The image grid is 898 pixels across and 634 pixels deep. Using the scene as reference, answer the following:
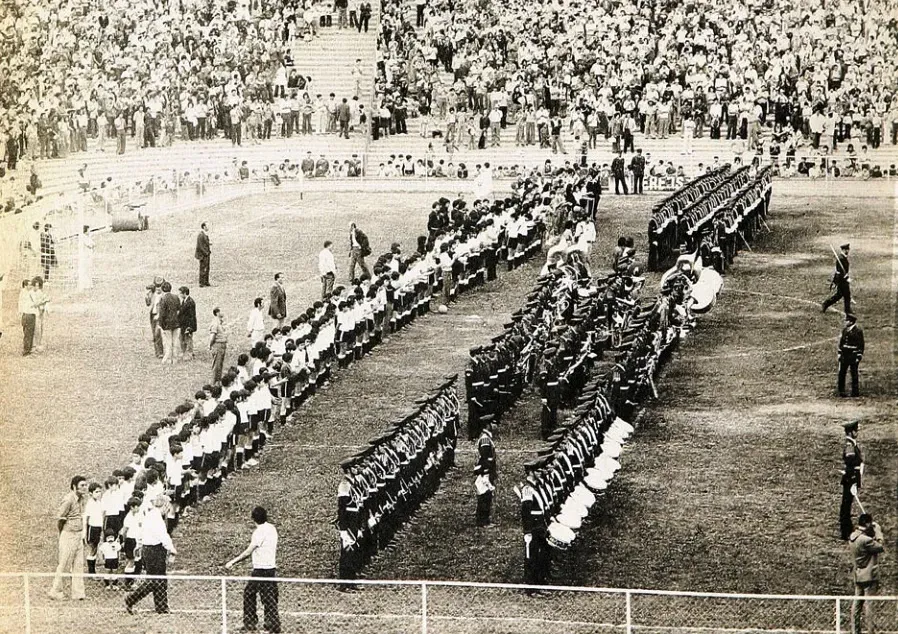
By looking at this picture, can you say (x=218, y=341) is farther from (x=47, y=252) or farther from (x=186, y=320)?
(x=47, y=252)

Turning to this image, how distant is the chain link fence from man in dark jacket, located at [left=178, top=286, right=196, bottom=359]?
8431 mm

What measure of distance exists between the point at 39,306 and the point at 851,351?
39.7 feet

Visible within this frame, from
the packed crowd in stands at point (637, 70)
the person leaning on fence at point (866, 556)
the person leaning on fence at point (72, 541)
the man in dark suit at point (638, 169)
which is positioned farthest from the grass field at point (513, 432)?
the packed crowd in stands at point (637, 70)

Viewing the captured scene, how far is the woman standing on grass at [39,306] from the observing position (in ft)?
87.0

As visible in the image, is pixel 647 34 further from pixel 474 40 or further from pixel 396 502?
pixel 396 502

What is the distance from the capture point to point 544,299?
24906 millimetres

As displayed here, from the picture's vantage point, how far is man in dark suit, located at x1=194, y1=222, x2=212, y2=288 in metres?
30.6

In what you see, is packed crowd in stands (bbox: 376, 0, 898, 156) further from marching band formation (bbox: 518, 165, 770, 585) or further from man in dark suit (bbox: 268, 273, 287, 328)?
man in dark suit (bbox: 268, 273, 287, 328)

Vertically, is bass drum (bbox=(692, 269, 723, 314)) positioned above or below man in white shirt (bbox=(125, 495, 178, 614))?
above

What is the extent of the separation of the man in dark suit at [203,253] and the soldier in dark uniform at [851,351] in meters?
11.9

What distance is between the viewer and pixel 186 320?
84.7 feet

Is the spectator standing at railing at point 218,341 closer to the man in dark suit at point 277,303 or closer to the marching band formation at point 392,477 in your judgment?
the man in dark suit at point 277,303

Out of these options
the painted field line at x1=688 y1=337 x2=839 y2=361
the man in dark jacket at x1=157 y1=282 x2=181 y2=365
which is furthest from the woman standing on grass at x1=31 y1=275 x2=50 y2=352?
the painted field line at x1=688 y1=337 x2=839 y2=361

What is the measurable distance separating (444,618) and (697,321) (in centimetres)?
1260
